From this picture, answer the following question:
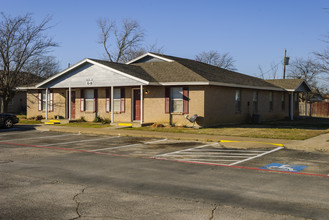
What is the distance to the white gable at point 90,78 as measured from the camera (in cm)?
2430

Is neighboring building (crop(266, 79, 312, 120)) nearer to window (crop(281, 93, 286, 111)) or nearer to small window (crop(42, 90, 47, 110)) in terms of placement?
window (crop(281, 93, 286, 111))

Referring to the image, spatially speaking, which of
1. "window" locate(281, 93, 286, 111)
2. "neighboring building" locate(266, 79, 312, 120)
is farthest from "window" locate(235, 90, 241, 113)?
"window" locate(281, 93, 286, 111)

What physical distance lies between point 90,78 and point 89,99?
2.91 m

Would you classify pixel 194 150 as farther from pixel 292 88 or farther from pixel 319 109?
pixel 319 109

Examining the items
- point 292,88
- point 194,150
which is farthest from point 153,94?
point 292,88

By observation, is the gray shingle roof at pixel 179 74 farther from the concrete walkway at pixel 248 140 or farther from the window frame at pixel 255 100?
the concrete walkway at pixel 248 140

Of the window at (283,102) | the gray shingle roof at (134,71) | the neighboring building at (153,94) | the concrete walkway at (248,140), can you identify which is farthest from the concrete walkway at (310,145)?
the window at (283,102)

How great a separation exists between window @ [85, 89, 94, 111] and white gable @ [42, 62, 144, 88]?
5.74 ft

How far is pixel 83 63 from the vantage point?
85.6 ft

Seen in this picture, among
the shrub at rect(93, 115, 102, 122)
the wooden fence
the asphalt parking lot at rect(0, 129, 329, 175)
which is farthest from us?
the wooden fence

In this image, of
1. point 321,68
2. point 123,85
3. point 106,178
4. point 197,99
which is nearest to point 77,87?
point 123,85

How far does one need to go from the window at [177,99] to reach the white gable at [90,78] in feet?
7.79

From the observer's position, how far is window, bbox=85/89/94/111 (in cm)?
2816

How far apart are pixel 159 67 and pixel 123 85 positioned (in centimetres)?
412
